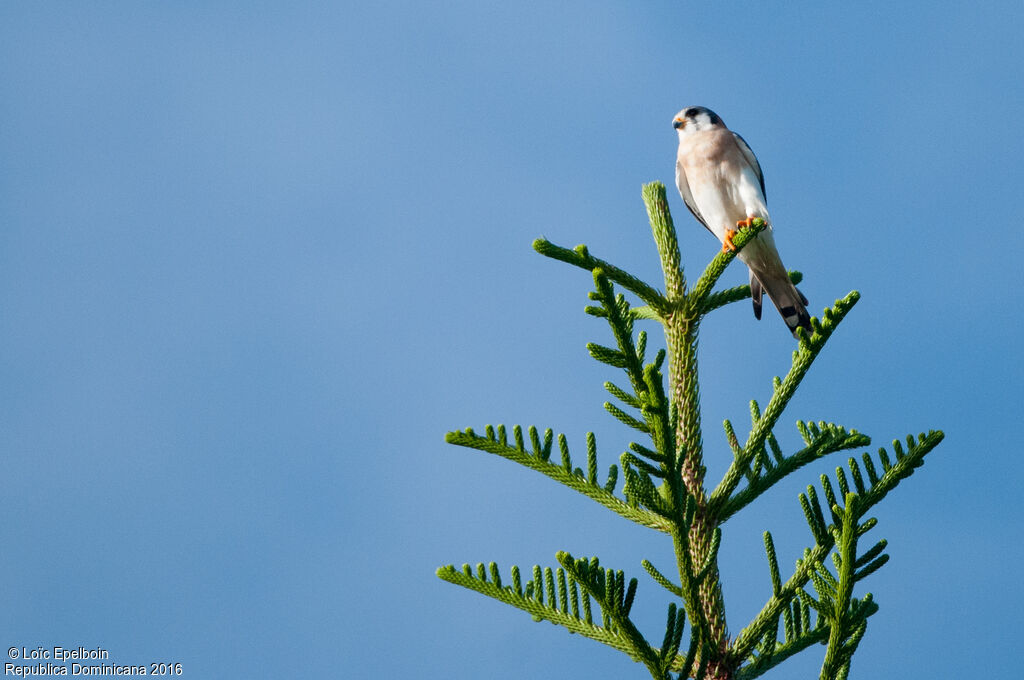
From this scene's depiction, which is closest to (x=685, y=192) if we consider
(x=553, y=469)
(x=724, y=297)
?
(x=724, y=297)

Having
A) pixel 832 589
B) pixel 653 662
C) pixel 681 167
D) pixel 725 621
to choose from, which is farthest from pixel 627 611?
pixel 681 167

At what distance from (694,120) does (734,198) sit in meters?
1.43

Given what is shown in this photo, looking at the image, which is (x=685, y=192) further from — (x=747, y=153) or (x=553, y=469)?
(x=553, y=469)

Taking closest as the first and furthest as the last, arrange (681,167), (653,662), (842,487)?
(653,662), (842,487), (681,167)

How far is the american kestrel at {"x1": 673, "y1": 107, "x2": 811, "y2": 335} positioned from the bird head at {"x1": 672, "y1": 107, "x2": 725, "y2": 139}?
90 mm

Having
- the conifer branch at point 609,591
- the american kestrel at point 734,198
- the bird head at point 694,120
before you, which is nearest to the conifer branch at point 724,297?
the american kestrel at point 734,198

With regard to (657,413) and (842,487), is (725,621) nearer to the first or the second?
(842,487)

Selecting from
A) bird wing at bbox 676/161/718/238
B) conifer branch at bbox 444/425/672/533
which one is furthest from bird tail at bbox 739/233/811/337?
conifer branch at bbox 444/425/672/533

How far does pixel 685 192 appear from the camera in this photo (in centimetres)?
687

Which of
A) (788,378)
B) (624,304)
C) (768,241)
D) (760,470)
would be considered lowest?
(760,470)

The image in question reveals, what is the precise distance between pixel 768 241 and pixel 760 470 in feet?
9.11

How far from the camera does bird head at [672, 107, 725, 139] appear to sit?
288 inches

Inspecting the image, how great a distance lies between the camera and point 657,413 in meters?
2.94

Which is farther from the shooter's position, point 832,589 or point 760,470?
point 760,470
